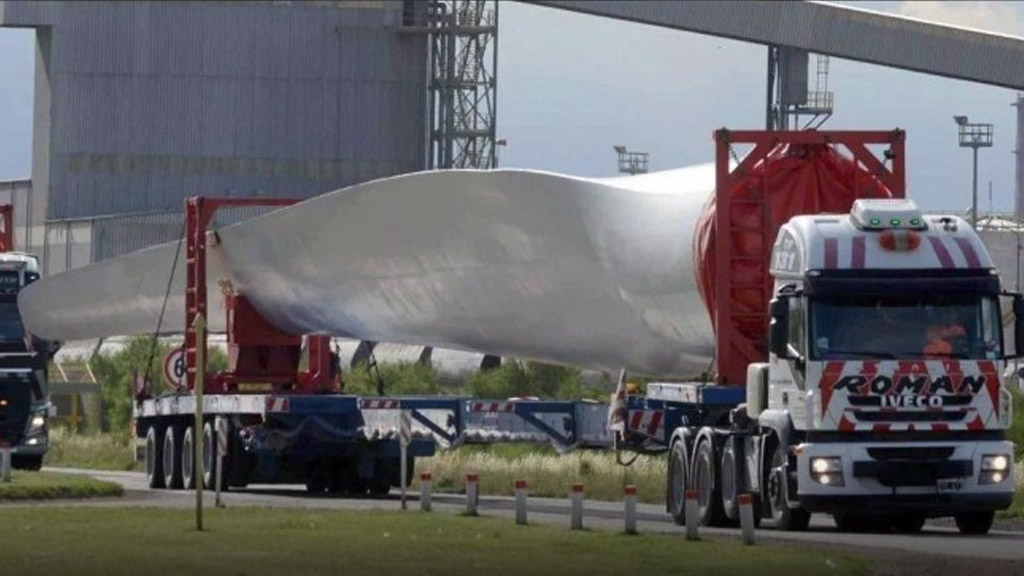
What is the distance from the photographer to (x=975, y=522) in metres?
28.4

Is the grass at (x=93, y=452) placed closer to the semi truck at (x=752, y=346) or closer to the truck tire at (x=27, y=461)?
the truck tire at (x=27, y=461)

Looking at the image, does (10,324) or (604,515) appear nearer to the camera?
(604,515)

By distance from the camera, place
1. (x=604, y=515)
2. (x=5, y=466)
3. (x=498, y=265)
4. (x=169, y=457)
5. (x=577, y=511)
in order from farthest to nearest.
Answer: (x=169, y=457)
(x=5, y=466)
(x=498, y=265)
(x=604, y=515)
(x=577, y=511)

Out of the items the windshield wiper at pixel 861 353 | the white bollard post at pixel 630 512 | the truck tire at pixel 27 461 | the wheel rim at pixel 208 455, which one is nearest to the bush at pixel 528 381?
the truck tire at pixel 27 461

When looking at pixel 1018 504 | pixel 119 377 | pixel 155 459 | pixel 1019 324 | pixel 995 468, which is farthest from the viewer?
pixel 119 377

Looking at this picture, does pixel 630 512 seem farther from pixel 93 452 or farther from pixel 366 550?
pixel 93 452

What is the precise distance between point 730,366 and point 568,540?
4935mm

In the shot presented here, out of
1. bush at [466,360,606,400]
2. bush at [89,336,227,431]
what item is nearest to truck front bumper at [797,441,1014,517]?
bush at [466,360,606,400]

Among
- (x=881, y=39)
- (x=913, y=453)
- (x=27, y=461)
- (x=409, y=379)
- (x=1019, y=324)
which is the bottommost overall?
(x=27, y=461)

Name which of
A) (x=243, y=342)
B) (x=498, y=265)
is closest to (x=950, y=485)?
(x=498, y=265)

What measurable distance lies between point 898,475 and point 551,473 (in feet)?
54.1

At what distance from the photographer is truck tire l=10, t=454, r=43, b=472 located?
46750 millimetres

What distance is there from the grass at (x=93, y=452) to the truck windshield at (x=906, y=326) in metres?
28.5

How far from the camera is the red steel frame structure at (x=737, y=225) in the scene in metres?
29.3
